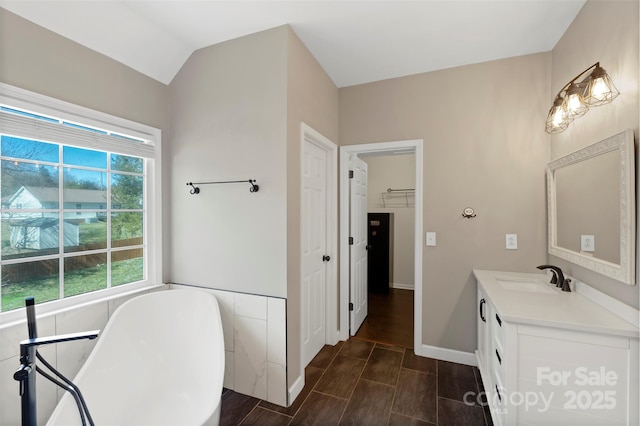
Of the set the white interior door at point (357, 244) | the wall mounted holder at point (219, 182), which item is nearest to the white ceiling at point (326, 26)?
the wall mounted holder at point (219, 182)

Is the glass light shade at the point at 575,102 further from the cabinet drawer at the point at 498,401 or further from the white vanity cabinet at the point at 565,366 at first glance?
the cabinet drawer at the point at 498,401

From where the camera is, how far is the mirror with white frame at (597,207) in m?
1.33

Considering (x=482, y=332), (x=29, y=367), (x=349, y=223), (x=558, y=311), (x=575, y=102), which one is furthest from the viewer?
(x=349, y=223)

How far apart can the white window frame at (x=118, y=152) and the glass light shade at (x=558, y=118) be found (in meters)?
3.00

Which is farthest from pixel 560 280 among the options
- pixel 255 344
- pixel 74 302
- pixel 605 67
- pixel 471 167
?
pixel 74 302

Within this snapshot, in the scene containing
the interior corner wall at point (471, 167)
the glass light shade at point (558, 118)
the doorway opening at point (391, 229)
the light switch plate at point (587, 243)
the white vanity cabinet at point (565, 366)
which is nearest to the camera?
the white vanity cabinet at point (565, 366)

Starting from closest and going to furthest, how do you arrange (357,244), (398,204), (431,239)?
(431,239), (357,244), (398,204)

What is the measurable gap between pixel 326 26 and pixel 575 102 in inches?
66.8

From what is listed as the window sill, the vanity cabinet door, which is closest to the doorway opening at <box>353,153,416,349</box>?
the vanity cabinet door

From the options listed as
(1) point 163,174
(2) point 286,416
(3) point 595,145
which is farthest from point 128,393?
(3) point 595,145

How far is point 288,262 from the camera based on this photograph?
1.93m

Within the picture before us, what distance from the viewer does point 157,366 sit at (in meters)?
1.75

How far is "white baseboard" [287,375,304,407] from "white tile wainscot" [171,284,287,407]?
0.04 meters

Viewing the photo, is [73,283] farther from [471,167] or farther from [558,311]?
[471,167]
